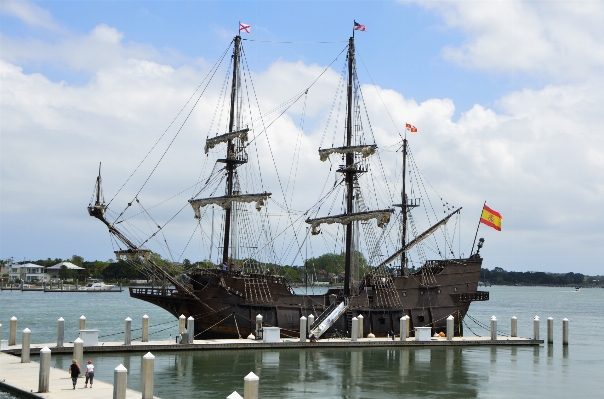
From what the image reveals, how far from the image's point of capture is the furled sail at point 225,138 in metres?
42.2

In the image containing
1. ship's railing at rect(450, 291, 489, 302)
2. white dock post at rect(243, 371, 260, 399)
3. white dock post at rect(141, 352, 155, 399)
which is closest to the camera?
white dock post at rect(243, 371, 260, 399)

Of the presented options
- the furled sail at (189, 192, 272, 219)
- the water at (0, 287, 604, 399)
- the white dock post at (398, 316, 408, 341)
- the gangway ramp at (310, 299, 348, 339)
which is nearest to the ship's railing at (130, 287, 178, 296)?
the furled sail at (189, 192, 272, 219)

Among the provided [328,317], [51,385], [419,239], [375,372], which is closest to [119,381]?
[51,385]

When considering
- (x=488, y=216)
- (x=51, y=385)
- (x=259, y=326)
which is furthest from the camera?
(x=488, y=216)

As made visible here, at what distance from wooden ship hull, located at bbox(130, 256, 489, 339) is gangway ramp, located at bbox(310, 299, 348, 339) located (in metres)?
0.54

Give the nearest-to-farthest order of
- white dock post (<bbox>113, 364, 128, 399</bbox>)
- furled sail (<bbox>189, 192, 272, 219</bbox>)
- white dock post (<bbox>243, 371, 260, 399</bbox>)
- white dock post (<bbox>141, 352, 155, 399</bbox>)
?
white dock post (<bbox>243, 371, 260, 399</bbox>) < white dock post (<bbox>113, 364, 128, 399</bbox>) < white dock post (<bbox>141, 352, 155, 399</bbox>) < furled sail (<bbox>189, 192, 272, 219</bbox>)

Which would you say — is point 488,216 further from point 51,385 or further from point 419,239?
point 51,385

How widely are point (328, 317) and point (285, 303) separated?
2.34 metres

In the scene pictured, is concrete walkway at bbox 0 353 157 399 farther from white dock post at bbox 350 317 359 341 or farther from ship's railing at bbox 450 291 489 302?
ship's railing at bbox 450 291 489 302

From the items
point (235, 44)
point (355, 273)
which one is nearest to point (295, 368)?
point (355, 273)

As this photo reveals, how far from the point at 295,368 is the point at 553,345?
18.9 metres

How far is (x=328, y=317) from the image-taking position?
3884cm

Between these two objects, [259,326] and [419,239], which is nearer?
[259,326]

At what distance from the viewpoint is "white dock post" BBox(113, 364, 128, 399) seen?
1880 cm
